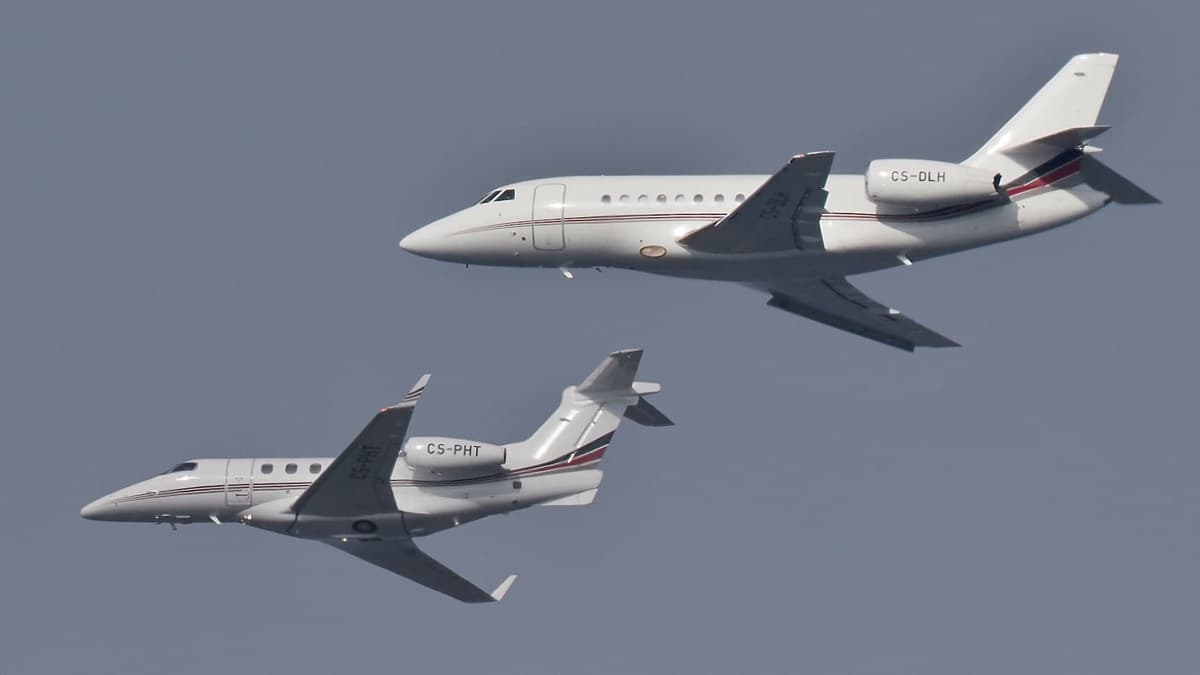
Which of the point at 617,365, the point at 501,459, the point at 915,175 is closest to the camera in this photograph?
the point at 915,175

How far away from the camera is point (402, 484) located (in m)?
60.4

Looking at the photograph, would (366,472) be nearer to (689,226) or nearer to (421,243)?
(421,243)

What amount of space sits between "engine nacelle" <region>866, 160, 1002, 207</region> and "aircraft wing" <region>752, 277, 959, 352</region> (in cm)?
545

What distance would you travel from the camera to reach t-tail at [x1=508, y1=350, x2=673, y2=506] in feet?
201

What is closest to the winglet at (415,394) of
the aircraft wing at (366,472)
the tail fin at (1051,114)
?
the aircraft wing at (366,472)

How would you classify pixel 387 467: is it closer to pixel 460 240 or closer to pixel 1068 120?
pixel 460 240

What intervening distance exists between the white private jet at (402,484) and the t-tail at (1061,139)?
1338 cm

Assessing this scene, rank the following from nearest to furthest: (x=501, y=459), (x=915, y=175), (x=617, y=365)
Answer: (x=915, y=175), (x=501, y=459), (x=617, y=365)

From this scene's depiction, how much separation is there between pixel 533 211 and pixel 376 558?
12174 millimetres

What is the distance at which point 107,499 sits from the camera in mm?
63188

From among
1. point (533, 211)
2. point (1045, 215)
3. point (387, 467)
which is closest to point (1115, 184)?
point (1045, 215)

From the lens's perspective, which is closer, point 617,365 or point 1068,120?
point 1068,120

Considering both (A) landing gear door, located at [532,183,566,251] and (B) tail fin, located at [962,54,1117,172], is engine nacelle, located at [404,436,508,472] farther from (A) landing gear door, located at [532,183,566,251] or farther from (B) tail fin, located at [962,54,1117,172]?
(B) tail fin, located at [962,54,1117,172]

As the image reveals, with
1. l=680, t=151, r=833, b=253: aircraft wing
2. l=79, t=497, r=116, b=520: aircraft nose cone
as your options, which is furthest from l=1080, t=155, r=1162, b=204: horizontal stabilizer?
l=79, t=497, r=116, b=520: aircraft nose cone
